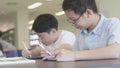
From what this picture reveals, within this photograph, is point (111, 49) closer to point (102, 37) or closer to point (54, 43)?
point (102, 37)

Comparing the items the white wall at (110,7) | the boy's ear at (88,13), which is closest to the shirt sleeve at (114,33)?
the boy's ear at (88,13)

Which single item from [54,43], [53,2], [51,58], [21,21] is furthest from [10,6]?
[51,58]

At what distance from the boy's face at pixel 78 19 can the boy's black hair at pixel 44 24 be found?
62 cm

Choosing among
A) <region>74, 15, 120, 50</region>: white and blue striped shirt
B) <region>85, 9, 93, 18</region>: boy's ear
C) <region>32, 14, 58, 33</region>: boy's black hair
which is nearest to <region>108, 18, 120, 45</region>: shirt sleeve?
<region>74, 15, 120, 50</region>: white and blue striped shirt

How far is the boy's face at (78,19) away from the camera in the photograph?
162cm

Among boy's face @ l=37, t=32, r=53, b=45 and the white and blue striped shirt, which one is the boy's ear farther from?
boy's face @ l=37, t=32, r=53, b=45

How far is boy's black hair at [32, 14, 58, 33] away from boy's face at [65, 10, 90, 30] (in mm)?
624

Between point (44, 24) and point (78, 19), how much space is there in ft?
2.22

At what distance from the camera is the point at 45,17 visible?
2.33m

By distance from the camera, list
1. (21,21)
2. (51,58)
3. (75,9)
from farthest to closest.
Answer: (21,21) < (51,58) < (75,9)

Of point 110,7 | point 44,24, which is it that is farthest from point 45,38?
point 110,7

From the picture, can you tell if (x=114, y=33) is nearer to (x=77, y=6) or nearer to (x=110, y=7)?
(x=77, y=6)

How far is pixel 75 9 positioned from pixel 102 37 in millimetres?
269

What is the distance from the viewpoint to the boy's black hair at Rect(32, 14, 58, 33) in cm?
226
